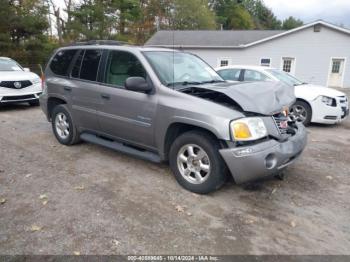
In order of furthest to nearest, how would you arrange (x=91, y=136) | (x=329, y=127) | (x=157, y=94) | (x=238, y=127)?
1. (x=329, y=127)
2. (x=91, y=136)
3. (x=157, y=94)
4. (x=238, y=127)

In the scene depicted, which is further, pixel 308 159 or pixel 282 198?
pixel 308 159

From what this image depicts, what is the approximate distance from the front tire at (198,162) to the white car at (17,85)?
275 inches

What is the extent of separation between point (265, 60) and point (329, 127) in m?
16.1

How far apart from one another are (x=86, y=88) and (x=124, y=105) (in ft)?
3.24

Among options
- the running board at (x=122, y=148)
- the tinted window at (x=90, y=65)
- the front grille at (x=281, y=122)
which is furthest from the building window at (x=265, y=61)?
the front grille at (x=281, y=122)

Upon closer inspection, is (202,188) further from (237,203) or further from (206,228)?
(206,228)

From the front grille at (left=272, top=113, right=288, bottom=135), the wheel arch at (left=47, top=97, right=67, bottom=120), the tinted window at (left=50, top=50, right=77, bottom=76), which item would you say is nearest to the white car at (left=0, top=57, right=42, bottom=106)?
the wheel arch at (left=47, top=97, right=67, bottom=120)

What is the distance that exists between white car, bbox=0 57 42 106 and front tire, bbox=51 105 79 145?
400 centimetres

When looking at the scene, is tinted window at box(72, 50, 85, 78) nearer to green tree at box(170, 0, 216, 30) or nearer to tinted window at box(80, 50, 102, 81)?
tinted window at box(80, 50, 102, 81)

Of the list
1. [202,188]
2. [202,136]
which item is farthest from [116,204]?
[202,136]

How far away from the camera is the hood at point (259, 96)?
3652 millimetres

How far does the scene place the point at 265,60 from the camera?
23.1 metres

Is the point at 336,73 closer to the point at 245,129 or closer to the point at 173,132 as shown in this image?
the point at 173,132

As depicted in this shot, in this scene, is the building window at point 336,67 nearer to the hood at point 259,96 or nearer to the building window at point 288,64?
the building window at point 288,64
